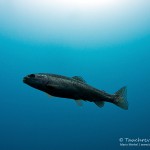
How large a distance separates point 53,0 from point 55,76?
27618mm

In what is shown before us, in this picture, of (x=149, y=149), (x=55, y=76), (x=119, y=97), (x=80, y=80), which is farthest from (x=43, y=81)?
(x=149, y=149)

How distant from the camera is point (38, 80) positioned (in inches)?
203

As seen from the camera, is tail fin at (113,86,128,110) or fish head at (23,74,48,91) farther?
tail fin at (113,86,128,110)

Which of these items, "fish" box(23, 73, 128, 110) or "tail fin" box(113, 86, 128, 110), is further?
"tail fin" box(113, 86, 128, 110)

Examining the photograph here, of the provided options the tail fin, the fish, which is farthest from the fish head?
the tail fin

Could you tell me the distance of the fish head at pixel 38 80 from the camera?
5.08 metres

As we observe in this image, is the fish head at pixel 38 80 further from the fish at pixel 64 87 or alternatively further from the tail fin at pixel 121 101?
the tail fin at pixel 121 101

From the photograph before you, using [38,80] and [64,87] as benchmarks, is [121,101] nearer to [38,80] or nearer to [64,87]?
[64,87]

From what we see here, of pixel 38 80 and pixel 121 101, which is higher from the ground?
pixel 38 80

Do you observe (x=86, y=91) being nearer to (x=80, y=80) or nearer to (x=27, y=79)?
(x=80, y=80)

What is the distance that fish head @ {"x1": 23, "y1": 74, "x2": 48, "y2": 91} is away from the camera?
5.08m

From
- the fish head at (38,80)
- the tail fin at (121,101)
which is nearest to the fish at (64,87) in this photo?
the fish head at (38,80)

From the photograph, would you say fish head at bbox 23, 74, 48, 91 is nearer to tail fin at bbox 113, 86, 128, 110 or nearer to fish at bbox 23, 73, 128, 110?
fish at bbox 23, 73, 128, 110

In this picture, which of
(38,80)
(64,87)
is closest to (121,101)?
(64,87)
